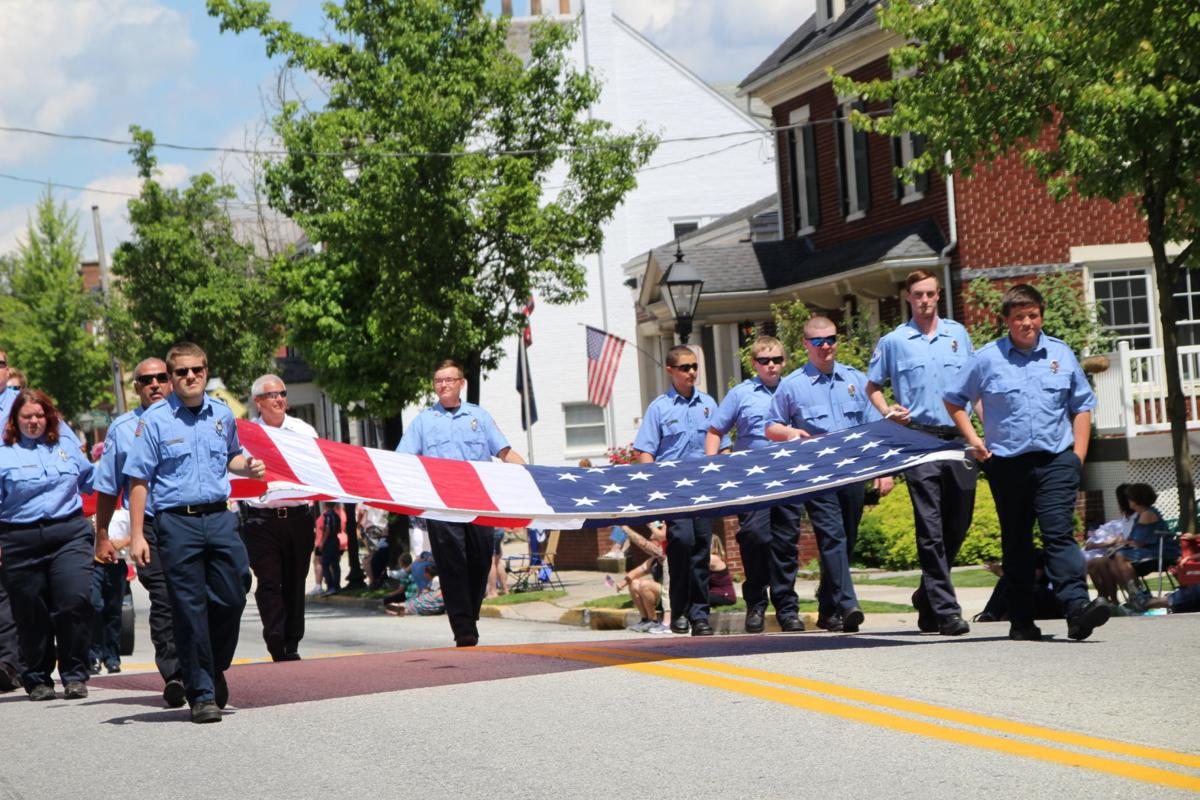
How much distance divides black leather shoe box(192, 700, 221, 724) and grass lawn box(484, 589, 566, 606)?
13846 mm

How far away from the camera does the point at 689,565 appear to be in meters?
13.0

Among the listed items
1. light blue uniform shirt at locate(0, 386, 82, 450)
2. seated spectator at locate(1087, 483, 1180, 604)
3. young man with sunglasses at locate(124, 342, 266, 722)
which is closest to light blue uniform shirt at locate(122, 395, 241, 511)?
young man with sunglasses at locate(124, 342, 266, 722)

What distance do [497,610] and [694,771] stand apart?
1589 cm

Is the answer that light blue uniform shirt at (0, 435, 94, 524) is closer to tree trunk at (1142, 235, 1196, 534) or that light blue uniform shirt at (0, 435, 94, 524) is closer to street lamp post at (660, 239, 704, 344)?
tree trunk at (1142, 235, 1196, 534)

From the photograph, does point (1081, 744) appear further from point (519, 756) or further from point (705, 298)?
point (705, 298)

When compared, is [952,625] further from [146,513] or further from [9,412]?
[9,412]

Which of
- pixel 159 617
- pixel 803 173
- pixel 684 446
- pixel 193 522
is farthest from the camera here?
pixel 803 173

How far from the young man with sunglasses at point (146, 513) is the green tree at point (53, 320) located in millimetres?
56563

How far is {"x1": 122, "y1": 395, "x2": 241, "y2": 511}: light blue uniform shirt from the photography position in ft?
31.6

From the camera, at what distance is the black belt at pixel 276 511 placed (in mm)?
12930

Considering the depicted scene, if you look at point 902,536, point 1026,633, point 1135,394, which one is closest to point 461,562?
point 1026,633

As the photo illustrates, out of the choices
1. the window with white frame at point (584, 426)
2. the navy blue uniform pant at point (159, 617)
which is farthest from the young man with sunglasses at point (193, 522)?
the window with white frame at point (584, 426)

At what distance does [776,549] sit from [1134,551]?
13.6 feet

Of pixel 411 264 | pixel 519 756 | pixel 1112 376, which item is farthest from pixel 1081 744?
pixel 411 264
